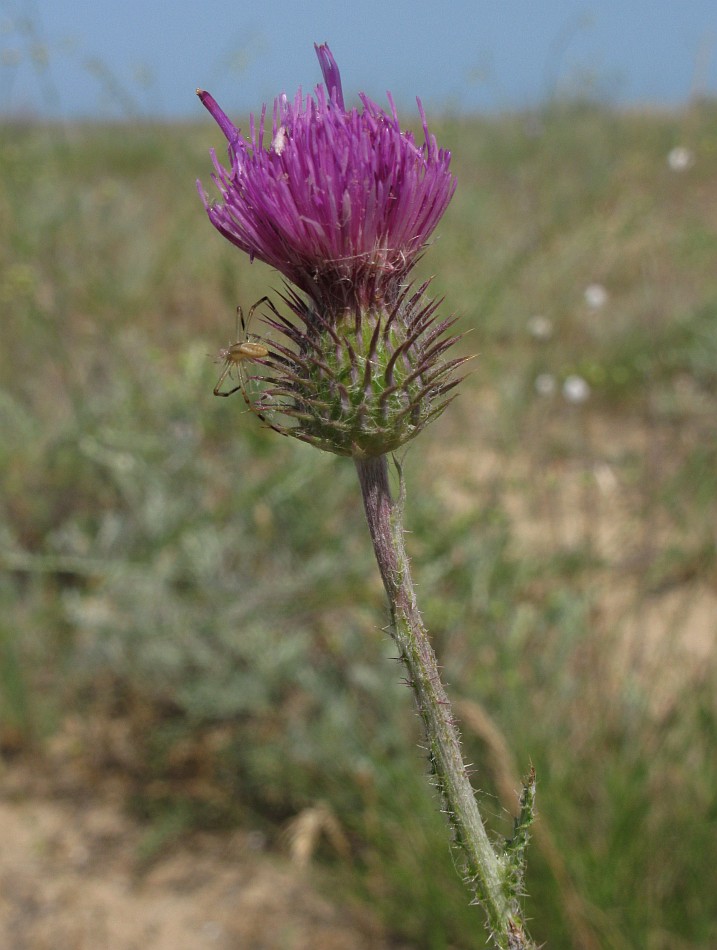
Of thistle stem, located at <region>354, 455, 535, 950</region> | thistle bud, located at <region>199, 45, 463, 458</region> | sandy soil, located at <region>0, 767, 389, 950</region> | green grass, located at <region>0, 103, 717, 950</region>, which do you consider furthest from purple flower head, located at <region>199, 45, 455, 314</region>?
sandy soil, located at <region>0, 767, 389, 950</region>

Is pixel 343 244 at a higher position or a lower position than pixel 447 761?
higher

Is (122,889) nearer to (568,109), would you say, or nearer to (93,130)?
(568,109)

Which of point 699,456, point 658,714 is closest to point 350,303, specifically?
point 658,714

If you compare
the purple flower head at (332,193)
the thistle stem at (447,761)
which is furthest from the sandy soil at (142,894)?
the purple flower head at (332,193)

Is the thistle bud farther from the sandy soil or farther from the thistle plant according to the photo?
the sandy soil

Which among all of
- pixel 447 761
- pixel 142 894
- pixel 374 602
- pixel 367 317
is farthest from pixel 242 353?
pixel 142 894

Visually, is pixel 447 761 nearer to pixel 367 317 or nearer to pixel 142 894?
pixel 367 317

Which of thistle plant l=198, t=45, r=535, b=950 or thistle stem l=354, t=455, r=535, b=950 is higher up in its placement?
thistle plant l=198, t=45, r=535, b=950

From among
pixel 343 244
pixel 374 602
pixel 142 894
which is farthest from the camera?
pixel 374 602
